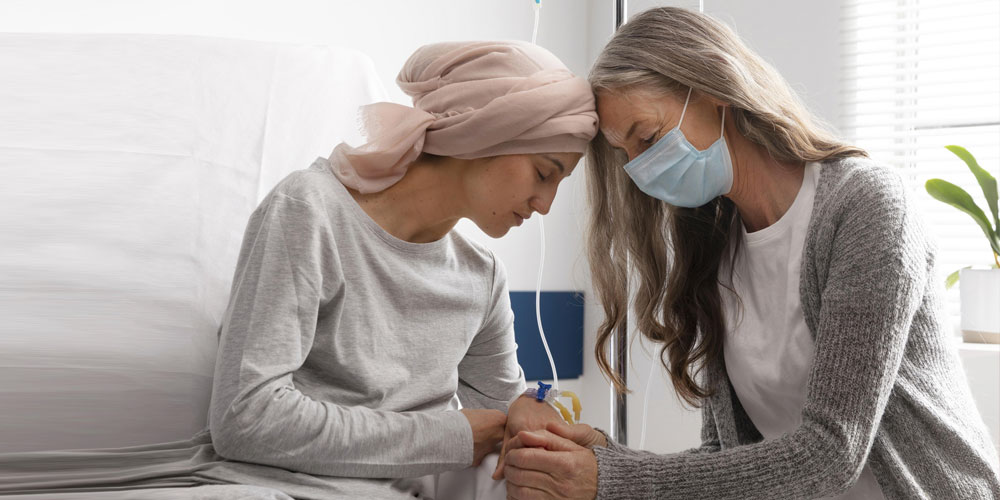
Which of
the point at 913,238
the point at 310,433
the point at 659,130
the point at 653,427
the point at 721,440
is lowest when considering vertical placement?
the point at 653,427

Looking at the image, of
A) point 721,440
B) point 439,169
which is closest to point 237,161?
point 439,169

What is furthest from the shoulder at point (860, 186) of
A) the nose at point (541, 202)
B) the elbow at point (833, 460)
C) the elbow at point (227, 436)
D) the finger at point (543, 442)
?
the elbow at point (227, 436)

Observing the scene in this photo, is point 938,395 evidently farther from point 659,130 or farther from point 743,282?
point 659,130

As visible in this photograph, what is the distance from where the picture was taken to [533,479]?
3.86 feet

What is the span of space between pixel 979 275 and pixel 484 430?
1529 mm

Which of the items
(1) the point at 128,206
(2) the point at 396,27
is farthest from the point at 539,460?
(2) the point at 396,27

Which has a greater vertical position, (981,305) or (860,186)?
(860,186)

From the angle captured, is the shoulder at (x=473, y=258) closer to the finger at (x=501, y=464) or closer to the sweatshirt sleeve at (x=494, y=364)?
the sweatshirt sleeve at (x=494, y=364)

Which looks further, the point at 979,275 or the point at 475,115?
the point at 979,275

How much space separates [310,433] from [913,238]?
869 mm

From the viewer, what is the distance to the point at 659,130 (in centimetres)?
130

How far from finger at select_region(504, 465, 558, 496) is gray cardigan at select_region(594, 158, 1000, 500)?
7 cm

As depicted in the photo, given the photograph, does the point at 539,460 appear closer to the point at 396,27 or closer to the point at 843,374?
the point at 843,374

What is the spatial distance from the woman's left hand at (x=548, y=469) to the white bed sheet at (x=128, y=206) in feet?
1.88
